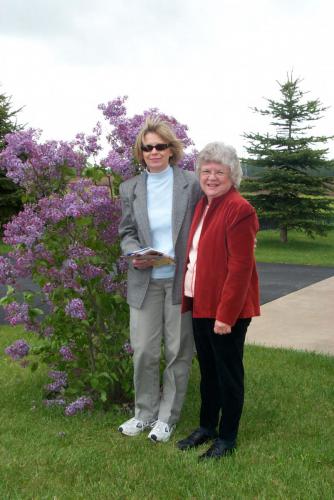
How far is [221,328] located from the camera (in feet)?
10.8

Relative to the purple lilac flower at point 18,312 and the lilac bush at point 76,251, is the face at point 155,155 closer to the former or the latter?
the lilac bush at point 76,251

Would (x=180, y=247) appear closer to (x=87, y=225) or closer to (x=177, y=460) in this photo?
(x=87, y=225)

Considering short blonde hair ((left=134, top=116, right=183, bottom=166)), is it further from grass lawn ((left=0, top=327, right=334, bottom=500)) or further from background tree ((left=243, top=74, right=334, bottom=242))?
background tree ((left=243, top=74, right=334, bottom=242))

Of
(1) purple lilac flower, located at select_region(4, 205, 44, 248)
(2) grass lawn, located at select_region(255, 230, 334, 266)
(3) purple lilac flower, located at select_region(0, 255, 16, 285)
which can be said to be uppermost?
(1) purple lilac flower, located at select_region(4, 205, 44, 248)

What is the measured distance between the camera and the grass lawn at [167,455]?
321cm

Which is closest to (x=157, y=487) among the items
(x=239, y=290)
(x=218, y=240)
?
(x=239, y=290)

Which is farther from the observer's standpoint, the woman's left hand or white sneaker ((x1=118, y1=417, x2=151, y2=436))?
white sneaker ((x1=118, y1=417, x2=151, y2=436))

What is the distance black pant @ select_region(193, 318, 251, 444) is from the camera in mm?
3453

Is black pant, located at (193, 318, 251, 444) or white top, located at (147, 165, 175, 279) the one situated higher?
white top, located at (147, 165, 175, 279)

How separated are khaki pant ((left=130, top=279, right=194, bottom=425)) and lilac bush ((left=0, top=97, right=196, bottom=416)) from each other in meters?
0.31

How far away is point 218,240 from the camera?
3330 millimetres

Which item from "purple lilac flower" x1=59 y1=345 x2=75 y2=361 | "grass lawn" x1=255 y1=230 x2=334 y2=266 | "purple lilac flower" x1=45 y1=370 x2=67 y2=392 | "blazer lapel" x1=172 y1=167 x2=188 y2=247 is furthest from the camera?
"grass lawn" x1=255 y1=230 x2=334 y2=266

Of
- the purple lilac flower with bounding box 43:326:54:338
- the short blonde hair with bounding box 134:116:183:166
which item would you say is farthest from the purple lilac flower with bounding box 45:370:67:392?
the short blonde hair with bounding box 134:116:183:166

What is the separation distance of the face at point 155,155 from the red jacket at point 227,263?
19.9 inches
